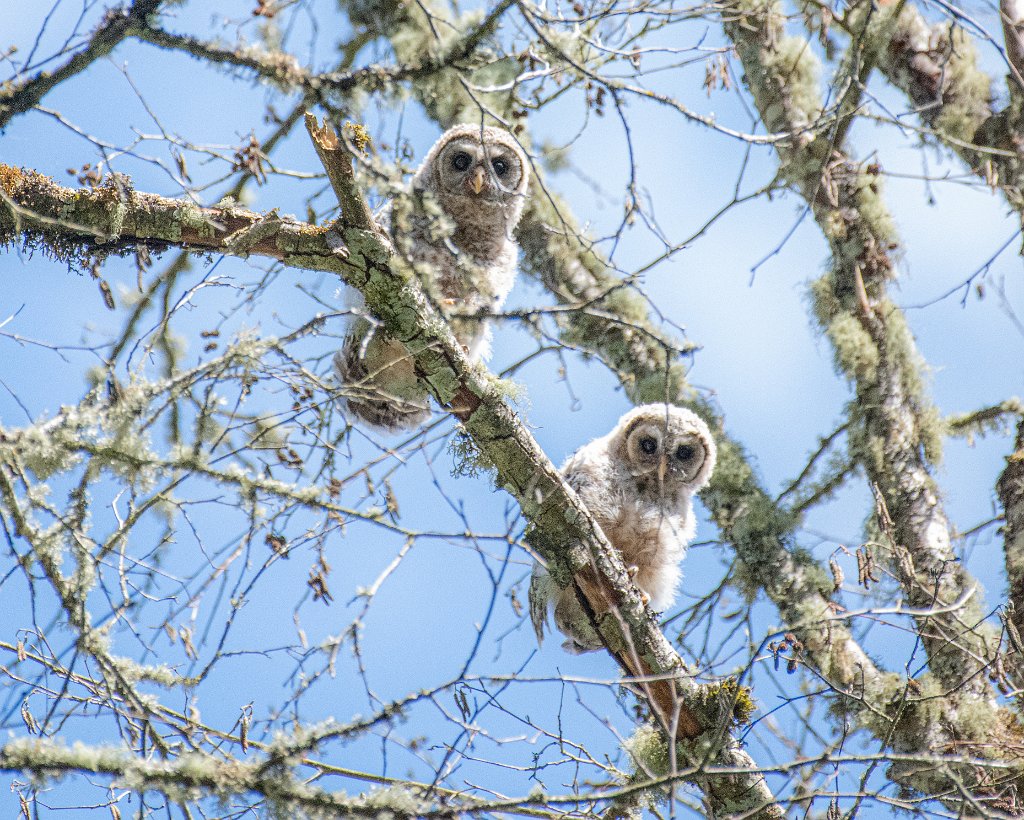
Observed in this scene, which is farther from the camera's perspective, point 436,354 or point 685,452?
point 685,452

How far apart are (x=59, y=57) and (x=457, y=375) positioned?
56.9 inches

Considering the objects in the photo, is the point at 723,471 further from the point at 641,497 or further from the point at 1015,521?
the point at 1015,521

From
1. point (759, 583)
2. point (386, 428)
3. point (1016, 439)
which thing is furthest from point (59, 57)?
point (1016, 439)

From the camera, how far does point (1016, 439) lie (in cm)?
488

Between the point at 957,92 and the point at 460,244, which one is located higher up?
the point at 957,92

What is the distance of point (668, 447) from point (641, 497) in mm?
307

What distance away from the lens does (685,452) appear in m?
4.86

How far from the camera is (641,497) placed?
15.3 feet

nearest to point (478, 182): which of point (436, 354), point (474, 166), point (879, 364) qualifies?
point (474, 166)

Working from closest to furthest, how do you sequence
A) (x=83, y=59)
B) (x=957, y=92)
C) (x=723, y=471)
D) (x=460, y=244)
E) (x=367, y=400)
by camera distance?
(x=83, y=59) → (x=367, y=400) → (x=460, y=244) → (x=723, y=471) → (x=957, y=92)

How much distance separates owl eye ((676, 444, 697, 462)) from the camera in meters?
4.84

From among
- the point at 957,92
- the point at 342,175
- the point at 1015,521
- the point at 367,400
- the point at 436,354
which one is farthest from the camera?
the point at 957,92

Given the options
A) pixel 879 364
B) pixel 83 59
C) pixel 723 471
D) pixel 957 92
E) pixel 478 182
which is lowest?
pixel 83 59

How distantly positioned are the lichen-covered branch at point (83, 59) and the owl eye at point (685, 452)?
129 inches
